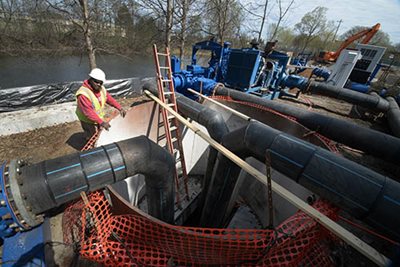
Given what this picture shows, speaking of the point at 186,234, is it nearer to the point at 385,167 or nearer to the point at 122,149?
the point at 122,149

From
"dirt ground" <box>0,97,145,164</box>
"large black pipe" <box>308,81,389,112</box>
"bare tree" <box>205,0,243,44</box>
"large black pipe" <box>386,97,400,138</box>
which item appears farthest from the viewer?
"bare tree" <box>205,0,243,44</box>

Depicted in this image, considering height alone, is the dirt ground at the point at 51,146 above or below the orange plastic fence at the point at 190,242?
below

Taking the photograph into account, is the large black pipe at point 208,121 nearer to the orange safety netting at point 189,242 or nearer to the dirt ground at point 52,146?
the orange safety netting at point 189,242

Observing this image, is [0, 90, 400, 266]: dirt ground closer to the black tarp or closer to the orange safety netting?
the orange safety netting

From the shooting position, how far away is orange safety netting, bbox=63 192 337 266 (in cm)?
132

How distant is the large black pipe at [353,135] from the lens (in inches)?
127

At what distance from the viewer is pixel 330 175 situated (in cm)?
149

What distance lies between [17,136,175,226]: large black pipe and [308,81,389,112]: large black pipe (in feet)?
28.1

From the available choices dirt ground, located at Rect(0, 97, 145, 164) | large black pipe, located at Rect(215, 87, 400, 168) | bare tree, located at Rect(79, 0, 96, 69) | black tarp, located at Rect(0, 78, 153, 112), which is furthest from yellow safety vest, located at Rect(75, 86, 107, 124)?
large black pipe, located at Rect(215, 87, 400, 168)

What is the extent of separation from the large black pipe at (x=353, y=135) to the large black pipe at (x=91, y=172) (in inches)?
145

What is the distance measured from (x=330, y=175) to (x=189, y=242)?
4.41 ft

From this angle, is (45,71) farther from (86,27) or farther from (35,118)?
(35,118)

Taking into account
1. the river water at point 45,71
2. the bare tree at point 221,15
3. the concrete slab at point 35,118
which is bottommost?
the river water at point 45,71

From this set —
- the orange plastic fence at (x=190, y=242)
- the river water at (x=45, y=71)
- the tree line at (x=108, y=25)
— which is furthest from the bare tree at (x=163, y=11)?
the orange plastic fence at (x=190, y=242)
